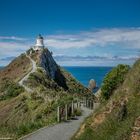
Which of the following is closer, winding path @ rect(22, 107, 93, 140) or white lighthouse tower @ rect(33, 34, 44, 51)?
winding path @ rect(22, 107, 93, 140)

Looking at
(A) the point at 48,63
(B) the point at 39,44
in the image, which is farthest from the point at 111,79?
(B) the point at 39,44

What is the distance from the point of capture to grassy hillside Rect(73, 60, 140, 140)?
758 inches

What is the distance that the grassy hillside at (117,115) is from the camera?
19250 millimetres

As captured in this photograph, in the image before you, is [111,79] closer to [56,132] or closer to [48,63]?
[56,132]

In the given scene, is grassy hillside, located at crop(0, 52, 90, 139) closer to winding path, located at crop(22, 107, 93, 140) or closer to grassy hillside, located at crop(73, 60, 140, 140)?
winding path, located at crop(22, 107, 93, 140)

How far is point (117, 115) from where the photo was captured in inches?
795

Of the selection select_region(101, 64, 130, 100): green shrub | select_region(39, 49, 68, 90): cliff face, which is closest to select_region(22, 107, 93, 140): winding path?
select_region(101, 64, 130, 100): green shrub

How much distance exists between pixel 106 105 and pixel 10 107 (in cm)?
4335

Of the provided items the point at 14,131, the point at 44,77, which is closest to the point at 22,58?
the point at 44,77

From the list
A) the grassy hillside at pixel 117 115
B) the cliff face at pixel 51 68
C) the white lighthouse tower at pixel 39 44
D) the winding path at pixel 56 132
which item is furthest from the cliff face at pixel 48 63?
the grassy hillside at pixel 117 115

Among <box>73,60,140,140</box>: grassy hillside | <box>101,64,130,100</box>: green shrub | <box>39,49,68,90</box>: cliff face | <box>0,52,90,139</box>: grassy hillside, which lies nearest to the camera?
<box>73,60,140,140</box>: grassy hillside

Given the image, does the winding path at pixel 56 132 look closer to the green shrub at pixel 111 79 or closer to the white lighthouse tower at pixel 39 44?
the green shrub at pixel 111 79

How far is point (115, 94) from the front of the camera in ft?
70.3

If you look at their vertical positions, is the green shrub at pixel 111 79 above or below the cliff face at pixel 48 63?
below
